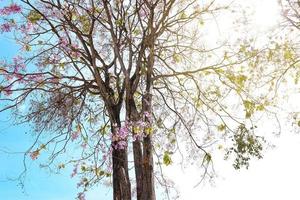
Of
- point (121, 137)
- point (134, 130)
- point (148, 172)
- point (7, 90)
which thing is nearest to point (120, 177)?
point (148, 172)

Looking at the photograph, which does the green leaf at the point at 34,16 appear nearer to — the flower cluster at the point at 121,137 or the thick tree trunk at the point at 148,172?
the flower cluster at the point at 121,137

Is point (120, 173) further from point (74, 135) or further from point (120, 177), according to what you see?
point (74, 135)

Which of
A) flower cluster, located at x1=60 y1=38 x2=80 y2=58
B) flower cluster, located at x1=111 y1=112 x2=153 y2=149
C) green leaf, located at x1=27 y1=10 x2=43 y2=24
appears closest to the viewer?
flower cluster, located at x1=111 y1=112 x2=153 y2=149

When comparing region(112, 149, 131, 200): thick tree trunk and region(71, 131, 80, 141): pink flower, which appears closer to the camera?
region(112, 149, 131, 200): thick tree trunk

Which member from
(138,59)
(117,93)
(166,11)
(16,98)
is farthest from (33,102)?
(166,11)

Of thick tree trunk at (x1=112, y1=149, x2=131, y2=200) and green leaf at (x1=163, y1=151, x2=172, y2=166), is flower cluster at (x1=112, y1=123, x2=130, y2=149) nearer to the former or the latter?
thick tree trunk at (x1=112, y1=149, x2=131, y2=200)

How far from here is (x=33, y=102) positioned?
54.6ft

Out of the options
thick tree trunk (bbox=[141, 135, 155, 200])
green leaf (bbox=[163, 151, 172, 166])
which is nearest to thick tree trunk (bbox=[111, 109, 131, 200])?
thick tree trunk (bbox=[141, 135, 155, 200])

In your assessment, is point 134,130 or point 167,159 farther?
point 134,130

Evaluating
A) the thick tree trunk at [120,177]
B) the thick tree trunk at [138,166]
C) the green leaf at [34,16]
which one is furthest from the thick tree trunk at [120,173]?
the green leaf at [34,16]

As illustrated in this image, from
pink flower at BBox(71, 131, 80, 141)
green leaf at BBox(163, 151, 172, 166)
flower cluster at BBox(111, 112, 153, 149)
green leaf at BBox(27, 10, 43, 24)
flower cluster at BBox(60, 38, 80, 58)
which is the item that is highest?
green leaf at BBox(27, 10, 43, 24)

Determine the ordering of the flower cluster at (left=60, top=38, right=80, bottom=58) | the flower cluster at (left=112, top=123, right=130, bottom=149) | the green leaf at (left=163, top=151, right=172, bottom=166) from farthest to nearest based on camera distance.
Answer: the flower cluster at (left=60, top=38, right=80, bottom=58) → the flower cluster at (left=112, top=123, right=130, bottom=149) → the green leaf at (left=163, top=151, right=172, bottom=166)

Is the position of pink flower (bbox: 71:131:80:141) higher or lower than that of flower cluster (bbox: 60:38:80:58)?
lower

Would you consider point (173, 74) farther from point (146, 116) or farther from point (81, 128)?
point (81, 128)
